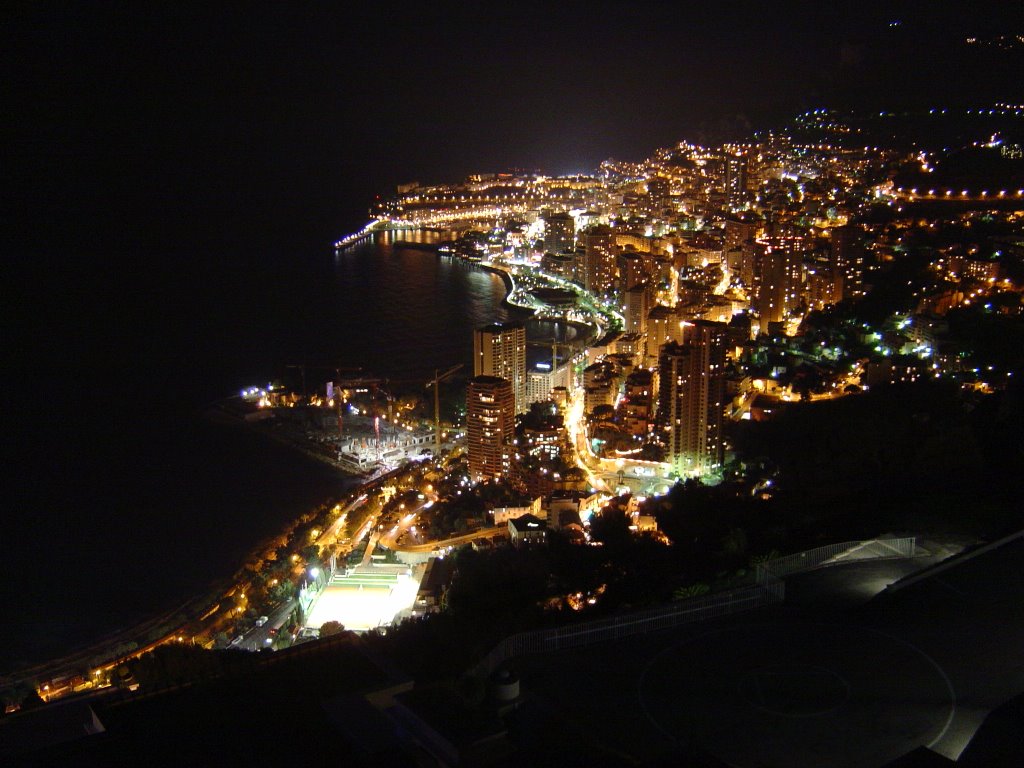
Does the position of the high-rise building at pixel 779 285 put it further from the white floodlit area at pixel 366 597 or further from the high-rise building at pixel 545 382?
the white floodlit area at pixel 366 597

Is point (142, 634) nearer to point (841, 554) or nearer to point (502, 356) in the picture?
point (841, 554)

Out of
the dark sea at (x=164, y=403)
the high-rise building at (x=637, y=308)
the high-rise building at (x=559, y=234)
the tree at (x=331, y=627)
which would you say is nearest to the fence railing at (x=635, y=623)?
the tree at (x=331, y=627)

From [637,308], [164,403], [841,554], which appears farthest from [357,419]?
[841,554]

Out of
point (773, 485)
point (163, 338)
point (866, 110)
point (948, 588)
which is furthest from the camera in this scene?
point (866, 110)

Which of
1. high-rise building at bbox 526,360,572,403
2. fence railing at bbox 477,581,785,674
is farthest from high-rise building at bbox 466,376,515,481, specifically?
fence railing at bbox 477,581,785,674

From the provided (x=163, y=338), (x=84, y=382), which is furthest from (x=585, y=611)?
(x=163, y=338)

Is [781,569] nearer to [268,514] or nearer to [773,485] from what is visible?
[773,485]
